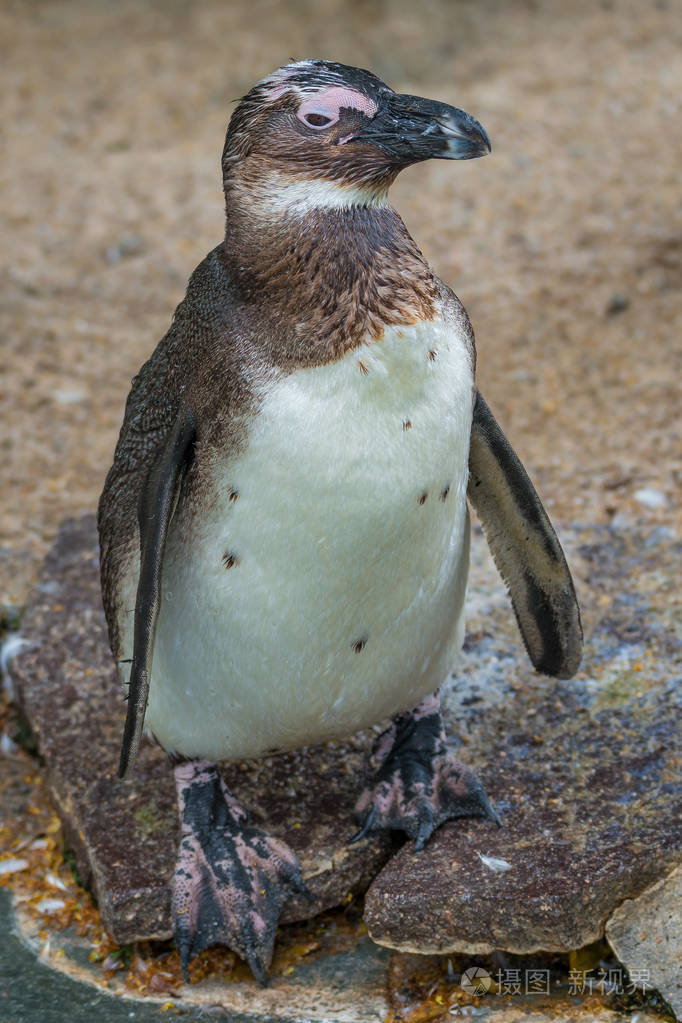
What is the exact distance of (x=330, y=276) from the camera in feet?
7.13

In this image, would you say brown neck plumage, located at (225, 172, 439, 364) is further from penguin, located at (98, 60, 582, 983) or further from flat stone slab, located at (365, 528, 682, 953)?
flat stone slab, located at (365, 528, 682, 953)

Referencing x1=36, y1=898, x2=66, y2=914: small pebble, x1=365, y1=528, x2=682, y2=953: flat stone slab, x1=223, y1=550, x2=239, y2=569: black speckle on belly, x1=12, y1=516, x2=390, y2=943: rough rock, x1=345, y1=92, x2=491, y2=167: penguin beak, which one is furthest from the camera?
x1=36, y1=898, x2=66, y2=914: small pebble

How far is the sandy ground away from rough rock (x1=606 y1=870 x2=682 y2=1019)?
1579 millimetres

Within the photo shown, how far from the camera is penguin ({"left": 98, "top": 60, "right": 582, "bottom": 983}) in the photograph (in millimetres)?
2188

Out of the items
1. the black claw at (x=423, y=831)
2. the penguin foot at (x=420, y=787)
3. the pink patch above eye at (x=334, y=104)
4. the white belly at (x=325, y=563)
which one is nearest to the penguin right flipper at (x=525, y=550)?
the white belly at (x=325, y=563)

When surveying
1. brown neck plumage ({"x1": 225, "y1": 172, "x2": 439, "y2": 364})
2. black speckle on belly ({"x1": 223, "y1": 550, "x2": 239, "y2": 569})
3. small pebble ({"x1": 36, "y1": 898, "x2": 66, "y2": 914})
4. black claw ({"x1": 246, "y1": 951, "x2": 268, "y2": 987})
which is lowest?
small pebble ({"x1": 36, "y1": 898, "x2": 66, "y2": 914})

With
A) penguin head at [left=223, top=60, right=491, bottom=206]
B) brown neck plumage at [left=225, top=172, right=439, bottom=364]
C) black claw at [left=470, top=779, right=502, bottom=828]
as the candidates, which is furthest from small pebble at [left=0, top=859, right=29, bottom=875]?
penguin head at [left=223, top=60, right=491, bottom=206]

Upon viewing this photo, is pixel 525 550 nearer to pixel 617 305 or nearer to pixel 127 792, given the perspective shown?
pixel 127 792

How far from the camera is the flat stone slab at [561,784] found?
8.18ft

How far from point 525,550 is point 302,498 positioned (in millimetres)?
777

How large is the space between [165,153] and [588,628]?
441cm

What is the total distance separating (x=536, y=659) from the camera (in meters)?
2.97

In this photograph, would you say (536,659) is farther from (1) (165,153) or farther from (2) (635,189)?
(1) (165,153)

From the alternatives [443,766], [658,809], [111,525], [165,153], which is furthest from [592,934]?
[165,153]
